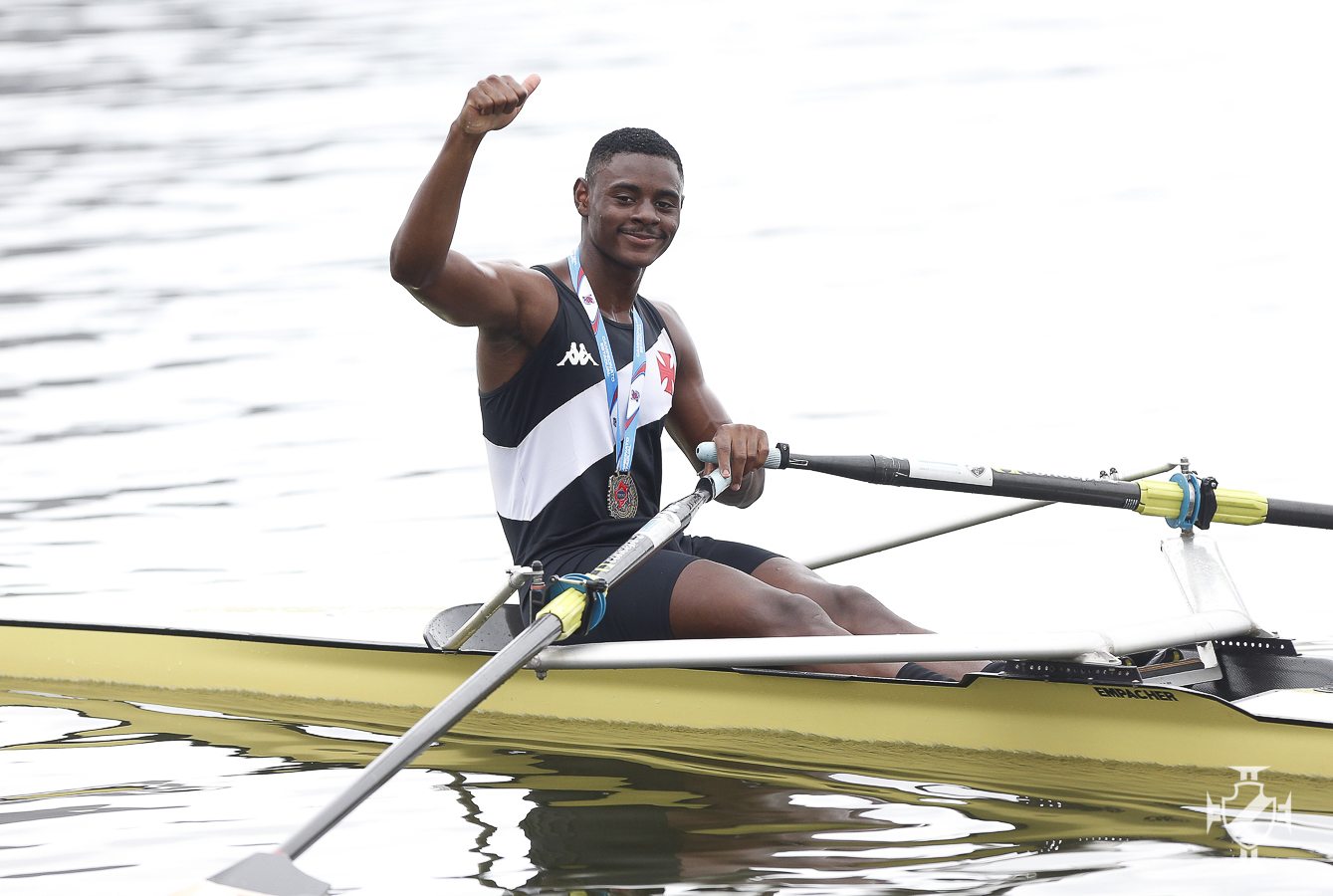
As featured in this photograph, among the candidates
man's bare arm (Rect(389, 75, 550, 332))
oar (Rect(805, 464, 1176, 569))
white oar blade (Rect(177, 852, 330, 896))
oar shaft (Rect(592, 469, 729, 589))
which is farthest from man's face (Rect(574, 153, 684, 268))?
white oar blade (Rect(177, 852, 330, 896))

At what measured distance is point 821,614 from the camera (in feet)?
16.5

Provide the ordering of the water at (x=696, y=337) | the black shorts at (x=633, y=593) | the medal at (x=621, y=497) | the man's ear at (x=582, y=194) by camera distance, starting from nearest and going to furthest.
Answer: the water at (x=696, y=337) < the black shorts at (x=633, y=593) < the medal at (x=621, y=497) < the man's ear at (x=582, y=194)

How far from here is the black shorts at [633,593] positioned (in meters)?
5.12

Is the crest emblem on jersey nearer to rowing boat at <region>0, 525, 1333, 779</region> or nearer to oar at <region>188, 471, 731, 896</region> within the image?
oar at <region>188, 471, 731, 896</region>

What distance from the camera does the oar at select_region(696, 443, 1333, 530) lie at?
17.1ft

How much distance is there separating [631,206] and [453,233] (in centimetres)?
90

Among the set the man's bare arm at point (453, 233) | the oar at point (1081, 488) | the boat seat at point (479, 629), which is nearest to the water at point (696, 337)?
the boat seat at point (479, 629)

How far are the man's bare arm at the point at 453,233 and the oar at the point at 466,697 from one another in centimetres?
79

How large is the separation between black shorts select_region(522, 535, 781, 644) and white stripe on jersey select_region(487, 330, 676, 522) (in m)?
0.20

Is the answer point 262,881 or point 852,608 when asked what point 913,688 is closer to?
point 852,608

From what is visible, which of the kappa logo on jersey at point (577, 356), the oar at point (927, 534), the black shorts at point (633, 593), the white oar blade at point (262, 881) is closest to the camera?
the white oar blade at point (262, 881)

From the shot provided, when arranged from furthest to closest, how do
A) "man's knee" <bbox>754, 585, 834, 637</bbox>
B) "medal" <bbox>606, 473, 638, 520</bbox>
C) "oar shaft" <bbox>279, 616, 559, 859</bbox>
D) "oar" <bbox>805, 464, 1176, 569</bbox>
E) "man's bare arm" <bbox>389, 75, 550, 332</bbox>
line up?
"oar" <bbox>805, 464, 1176, 569</bbox> < "medal" <bbox>606, 473, 638, 520</bbox> < "man's knee" <bbox>754, 585, 834, 637</bbox> < "man's bare arm" <bbox>389, 75, 550, 332</bbox> < "oar shaft" <bbox>279, 616, 559, 859</bbox>

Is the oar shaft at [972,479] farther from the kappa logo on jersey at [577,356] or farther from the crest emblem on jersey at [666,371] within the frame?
the kappa logo on jersey at [577,356]

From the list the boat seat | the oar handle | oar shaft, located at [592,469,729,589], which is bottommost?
the boat seat
